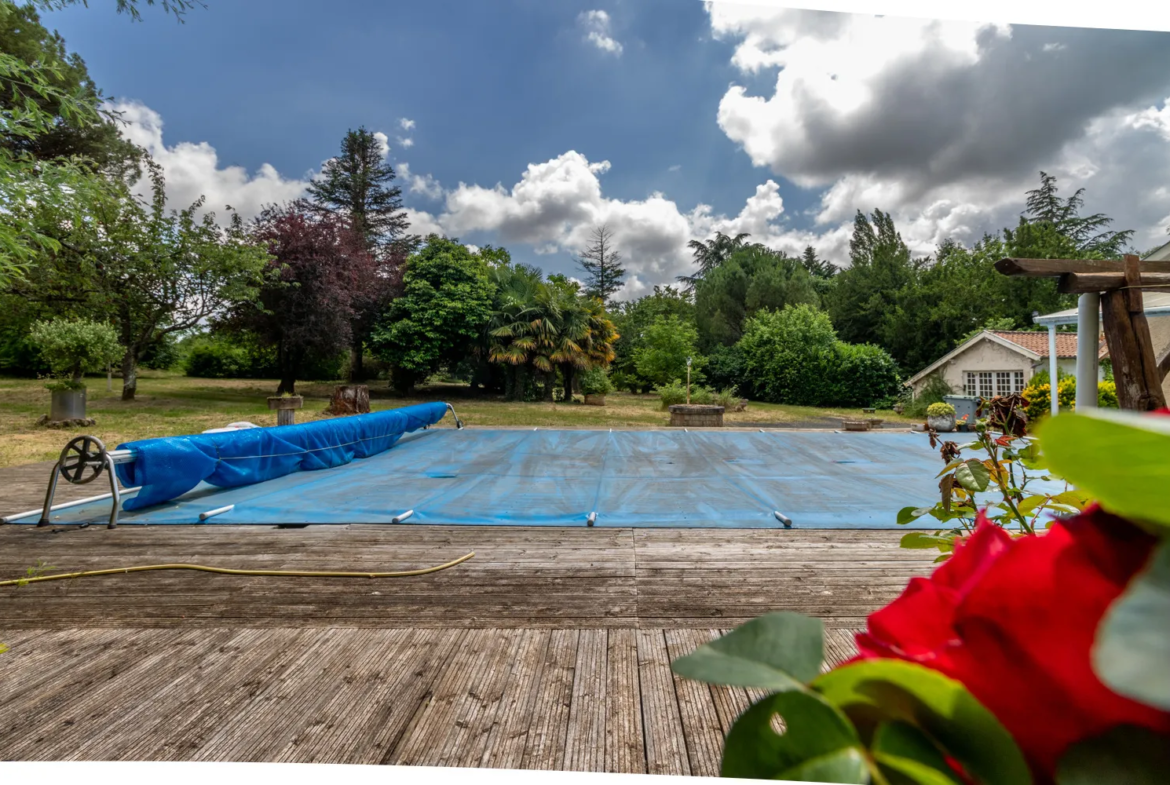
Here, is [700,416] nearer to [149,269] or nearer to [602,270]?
[149,269]

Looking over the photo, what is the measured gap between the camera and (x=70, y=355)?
20.8 feet

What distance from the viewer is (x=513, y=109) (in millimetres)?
4215

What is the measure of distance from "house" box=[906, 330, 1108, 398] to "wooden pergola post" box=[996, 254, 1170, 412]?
9.11 meters

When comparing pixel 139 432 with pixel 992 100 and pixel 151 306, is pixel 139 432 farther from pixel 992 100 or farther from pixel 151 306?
pixel 992 100

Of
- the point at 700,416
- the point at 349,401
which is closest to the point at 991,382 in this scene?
the point at 700,416

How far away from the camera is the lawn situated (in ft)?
17.5

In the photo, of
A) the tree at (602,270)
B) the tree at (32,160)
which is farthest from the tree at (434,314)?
the tree at (602,270)

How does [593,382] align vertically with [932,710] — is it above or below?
below

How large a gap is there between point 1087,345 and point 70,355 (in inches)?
350

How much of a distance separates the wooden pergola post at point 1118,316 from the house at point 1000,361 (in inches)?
359

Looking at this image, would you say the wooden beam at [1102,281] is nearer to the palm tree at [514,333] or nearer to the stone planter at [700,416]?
the stone planter at [700,416]

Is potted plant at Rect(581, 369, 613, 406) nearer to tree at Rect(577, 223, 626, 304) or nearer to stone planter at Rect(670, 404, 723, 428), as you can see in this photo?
stone planter at Rect(670, 404, 723, 428)

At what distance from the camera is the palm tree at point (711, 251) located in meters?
21.8

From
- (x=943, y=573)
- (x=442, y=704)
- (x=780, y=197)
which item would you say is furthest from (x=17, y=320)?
(x=780, y=197)
